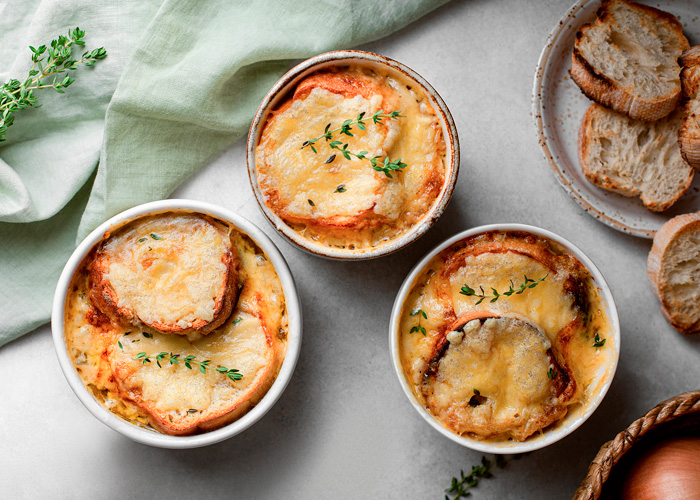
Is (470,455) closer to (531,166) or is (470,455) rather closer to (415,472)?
(415,472)

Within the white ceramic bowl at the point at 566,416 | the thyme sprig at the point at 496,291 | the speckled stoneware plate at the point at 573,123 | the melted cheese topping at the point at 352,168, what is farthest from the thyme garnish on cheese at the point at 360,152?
the speckled stoneware plate at the point at 573,123

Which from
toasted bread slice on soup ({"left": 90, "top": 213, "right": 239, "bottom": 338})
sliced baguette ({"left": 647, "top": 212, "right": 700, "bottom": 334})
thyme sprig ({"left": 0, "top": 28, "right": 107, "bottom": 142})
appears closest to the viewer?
toasted bread slice on soup ({"left": 90, "top": 213, "right": 239, "bottom": 338})

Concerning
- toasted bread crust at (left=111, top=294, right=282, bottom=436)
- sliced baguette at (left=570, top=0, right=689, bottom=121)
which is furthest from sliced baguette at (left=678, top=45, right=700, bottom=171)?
toasted bread crust at (left=111, top=294, right=282, bottom=436)

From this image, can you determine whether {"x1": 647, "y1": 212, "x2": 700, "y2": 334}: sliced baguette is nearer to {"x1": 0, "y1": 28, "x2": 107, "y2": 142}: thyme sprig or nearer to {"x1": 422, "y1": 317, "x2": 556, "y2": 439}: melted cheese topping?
{"x1": 422, "y1": 317, "x2": 556, "y2": 439}: melted cheese topping

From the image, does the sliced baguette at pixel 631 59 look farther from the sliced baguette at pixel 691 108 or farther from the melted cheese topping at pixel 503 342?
the melted cheese topping at pixel 503 342

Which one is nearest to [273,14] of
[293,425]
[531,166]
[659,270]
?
[531,166]

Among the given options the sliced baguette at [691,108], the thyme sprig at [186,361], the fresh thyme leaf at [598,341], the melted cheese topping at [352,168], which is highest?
the sliced baguette at [691,108]

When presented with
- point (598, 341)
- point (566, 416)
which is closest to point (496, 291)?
point (598, 341)

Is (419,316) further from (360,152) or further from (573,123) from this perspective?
(573,123)
